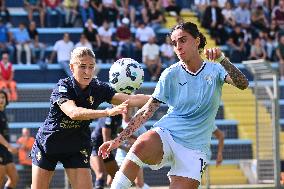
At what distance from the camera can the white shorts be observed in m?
8.77

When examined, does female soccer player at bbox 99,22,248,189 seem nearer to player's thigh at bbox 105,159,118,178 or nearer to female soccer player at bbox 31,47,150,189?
female soccer player at bbox 31,47,150,189

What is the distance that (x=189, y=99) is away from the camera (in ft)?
29.1

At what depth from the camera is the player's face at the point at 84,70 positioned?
962 centimetres

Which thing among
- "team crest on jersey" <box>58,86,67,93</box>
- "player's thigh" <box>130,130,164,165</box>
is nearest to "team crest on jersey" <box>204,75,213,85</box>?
"player's thigh" <box>130,130,164,165</box>

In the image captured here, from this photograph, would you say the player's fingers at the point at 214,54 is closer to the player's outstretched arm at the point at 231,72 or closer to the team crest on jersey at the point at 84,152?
the player's outstretched arm at the point at 231,72

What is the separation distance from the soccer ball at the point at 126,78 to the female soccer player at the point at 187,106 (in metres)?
1.93

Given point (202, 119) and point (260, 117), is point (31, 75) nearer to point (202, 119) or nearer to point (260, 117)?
point (260, 117)

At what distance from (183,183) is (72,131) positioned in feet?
5.65

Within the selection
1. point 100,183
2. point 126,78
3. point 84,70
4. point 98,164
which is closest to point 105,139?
point 98,164

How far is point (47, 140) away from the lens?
995 cm

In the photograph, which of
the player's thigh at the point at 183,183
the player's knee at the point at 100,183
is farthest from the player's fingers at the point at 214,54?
the player's knee at the point at 100,183

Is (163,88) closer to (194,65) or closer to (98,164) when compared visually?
(194,65)

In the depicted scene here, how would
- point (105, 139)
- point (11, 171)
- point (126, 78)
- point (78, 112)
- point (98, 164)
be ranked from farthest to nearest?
1. point (11, 171)
2. point (98, 164)
3. point (105, 139)
4. point (126, 78)
5. point (78, 112)

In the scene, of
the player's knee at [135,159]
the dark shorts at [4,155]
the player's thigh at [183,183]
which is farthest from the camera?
the dark shorts at [4,155]
